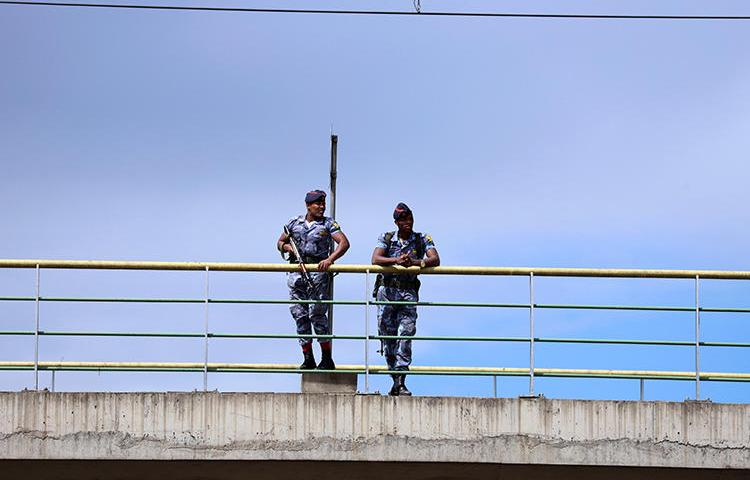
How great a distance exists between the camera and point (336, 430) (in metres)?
12.7

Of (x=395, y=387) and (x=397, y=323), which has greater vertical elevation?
(x=397, y=323)

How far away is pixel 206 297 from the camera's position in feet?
42.8

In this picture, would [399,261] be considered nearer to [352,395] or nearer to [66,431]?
[352,395]

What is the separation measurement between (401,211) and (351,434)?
2.32 m

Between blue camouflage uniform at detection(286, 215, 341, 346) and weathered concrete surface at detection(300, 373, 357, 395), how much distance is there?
0.49 meters

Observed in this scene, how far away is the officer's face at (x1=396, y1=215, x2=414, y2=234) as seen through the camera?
544 inches

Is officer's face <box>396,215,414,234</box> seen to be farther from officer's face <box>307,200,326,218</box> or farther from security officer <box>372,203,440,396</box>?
officer's face <box>307,200,326,218</box>

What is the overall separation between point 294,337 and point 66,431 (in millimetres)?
2161

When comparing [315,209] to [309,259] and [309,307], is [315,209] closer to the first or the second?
[309,259]

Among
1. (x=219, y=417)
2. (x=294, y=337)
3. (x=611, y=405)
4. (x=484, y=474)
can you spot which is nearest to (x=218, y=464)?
(x=219, y=417)

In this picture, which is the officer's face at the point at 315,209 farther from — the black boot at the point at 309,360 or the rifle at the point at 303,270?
the black boot at the point at 309,360

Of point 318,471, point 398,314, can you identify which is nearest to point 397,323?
point 398,314

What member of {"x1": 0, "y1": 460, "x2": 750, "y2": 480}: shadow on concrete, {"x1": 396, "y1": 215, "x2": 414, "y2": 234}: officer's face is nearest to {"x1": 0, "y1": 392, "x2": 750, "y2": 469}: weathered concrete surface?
{"x1": 0, "y1": 460, "x2": 750, "y2": 480}: shadow on concrete

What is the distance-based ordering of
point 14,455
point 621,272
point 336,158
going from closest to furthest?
point 14,455 → point 621,272 → point 336,158
